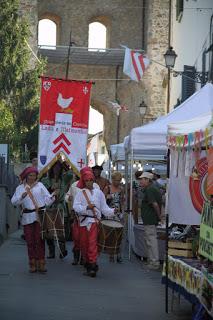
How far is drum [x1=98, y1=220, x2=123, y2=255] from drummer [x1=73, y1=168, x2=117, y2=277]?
1.57 feet

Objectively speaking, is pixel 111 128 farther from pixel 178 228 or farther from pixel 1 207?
pixel 178 228

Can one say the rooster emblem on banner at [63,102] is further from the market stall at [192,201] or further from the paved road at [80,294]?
the market stall at [192,201]

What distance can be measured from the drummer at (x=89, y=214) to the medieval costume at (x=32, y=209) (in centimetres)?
50

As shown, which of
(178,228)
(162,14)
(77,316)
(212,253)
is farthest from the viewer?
(162,14)

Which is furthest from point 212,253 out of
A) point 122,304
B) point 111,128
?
point 111,128

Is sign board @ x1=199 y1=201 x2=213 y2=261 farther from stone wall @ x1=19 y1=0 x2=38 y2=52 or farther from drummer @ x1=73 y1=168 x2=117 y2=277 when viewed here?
stone wall @ x1=19 y1=0 x2=38 y2=52

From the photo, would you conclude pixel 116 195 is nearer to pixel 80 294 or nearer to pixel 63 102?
pixel 63 102

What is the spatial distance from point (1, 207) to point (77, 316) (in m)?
10.2

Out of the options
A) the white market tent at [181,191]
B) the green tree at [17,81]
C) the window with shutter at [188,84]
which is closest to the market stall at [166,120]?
the white market tent at [181,191]

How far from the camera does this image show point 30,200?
A: 532 inches

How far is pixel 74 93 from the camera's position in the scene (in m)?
18.3

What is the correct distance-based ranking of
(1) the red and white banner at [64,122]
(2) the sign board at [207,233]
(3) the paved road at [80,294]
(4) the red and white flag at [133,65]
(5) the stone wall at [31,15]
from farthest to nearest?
(5) the stone wall at [31,15]
(4) the red and white flag at [133,65]
(1) the red and white banner at [64,122]
(3) the paved road at [80,294]
(2) the sign board at [207,233]

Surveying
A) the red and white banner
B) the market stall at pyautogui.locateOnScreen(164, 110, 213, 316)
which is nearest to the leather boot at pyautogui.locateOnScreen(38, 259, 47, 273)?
the market stall at pyautogui.locateOnScreen(164, 110, 213, 316)

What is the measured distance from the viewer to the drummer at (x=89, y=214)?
13.3 m
